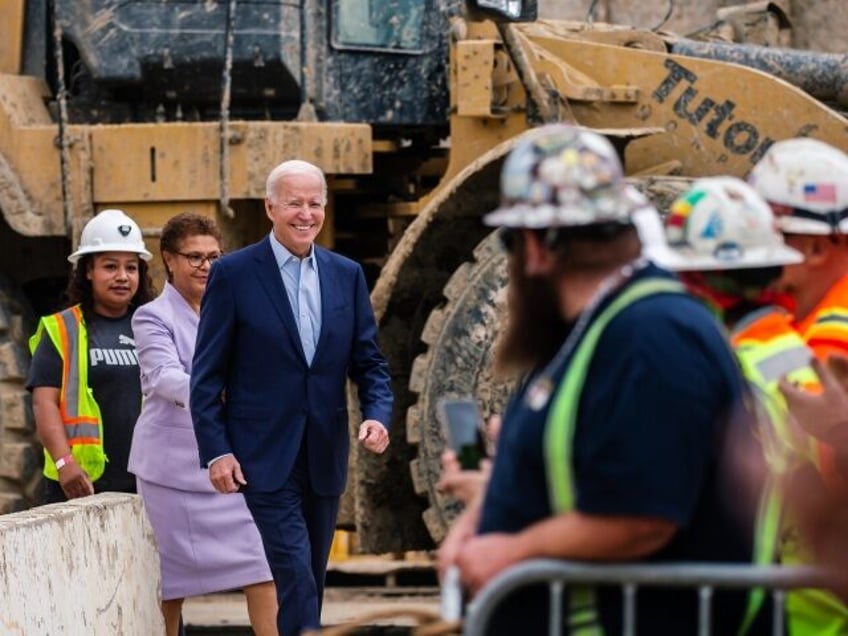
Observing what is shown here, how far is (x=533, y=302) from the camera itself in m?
4.07

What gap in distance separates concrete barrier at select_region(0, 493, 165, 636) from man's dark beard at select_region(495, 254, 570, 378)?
8.44ft

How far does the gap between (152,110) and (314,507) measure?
342 cm

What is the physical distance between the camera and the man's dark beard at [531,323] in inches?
160

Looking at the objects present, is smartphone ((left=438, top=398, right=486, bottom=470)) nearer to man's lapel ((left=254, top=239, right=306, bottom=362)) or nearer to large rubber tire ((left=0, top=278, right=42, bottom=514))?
man's lapel ((left=254, top=239, right=306, bottom=362))

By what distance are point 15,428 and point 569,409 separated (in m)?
6.37

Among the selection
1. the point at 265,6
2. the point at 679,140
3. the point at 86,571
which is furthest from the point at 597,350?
the point at 265,6

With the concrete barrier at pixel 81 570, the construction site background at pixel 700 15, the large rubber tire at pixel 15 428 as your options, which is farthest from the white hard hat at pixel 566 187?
the construction site background at pixel 700 15

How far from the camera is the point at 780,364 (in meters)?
4.43

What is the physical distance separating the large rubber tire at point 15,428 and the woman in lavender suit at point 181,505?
2.07 m

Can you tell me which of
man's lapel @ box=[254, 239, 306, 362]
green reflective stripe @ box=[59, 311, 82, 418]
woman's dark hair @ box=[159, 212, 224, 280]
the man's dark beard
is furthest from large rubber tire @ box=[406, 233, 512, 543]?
the man's dark beard

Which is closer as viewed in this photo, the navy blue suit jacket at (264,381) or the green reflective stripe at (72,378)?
the navy blue suit jacket at (264,381)

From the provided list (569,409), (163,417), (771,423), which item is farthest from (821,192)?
(163,417)

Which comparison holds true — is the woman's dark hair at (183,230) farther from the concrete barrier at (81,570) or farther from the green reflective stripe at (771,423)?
the green reflective stripe at (771,423)

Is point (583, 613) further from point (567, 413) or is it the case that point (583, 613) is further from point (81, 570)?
point (81, 570)
